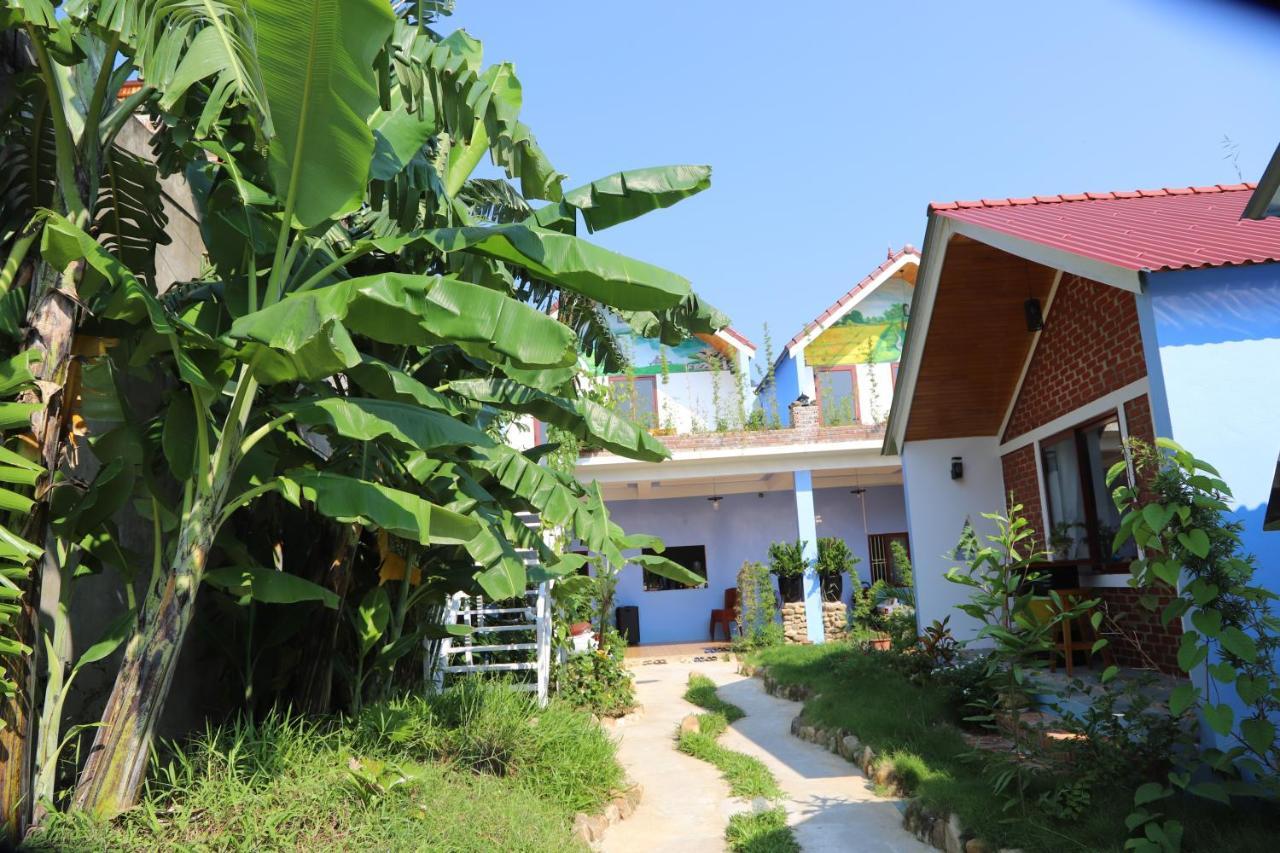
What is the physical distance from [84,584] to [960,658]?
7407mm

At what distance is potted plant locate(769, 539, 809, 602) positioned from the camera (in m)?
15.9

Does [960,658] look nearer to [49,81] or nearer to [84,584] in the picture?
[84,584]

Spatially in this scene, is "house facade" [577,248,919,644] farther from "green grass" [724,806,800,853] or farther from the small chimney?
"green grass" [724,806,800,853]

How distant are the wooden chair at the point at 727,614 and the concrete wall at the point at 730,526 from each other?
11.9 inches

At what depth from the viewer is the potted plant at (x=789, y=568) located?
15891mm

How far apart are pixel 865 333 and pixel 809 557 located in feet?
20.3

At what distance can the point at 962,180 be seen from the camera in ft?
39.7

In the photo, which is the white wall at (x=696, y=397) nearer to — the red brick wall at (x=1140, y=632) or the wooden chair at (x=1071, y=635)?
the wooden chair at (x=1071, y=635)

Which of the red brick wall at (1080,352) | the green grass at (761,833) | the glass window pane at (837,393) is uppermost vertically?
the glass window pane at (837,393)

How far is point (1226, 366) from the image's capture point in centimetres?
564

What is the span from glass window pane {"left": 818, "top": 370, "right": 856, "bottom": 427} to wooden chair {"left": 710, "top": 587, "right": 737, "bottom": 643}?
13.2 ft

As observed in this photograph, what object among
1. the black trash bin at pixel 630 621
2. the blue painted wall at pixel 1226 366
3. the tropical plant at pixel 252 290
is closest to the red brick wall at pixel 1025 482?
the blue painted wall at pixel 1226 366

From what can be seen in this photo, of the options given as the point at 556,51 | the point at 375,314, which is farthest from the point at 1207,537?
the point at 556,51

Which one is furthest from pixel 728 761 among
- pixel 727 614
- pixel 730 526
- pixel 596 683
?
pixel 730 526
